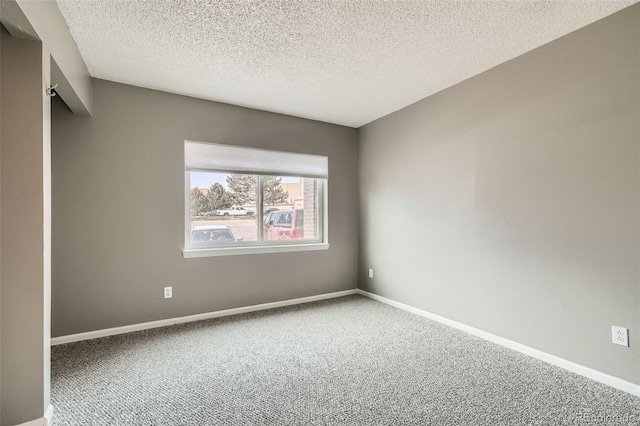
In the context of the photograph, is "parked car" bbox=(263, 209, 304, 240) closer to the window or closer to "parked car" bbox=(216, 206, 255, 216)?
the window

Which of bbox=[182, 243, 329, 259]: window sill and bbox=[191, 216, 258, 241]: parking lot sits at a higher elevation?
bbox=[191, 216, 258, 241]: parking lot

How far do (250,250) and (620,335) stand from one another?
3.25 m

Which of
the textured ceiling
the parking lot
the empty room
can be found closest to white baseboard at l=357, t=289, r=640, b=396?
the empty room

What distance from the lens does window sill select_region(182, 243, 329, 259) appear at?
3.23 m

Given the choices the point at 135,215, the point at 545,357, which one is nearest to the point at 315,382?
the point at 545,357

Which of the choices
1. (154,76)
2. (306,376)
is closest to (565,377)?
(306,376)

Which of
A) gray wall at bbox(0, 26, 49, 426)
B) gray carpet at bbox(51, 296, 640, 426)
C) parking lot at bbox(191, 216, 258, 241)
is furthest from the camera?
parking lot at bbox(191, 216, 258, 241)

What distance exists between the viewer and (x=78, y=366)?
2.27m

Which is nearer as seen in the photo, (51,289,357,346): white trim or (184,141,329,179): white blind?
(51,289,357,346): white trim

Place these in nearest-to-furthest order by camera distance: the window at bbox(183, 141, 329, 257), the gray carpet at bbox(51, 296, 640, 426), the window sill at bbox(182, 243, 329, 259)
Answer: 1. the gray carpet at bbox(51, 296, 640, 426)
2. the window sill at bbox(182, 243, 329, 259)
3. the window at bbox(183, 141, 329, 257)

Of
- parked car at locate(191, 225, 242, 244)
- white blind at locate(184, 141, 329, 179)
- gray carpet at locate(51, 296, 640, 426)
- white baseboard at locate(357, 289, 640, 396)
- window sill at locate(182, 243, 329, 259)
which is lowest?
gray carpet at locate(51, 296, 640, 426)

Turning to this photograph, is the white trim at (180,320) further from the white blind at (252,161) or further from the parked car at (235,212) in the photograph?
the white blind at (252,161)

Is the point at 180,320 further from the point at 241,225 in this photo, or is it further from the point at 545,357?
the point at 545,357

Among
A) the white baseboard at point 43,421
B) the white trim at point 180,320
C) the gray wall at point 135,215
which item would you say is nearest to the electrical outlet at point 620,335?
the white trim at point 180,320
